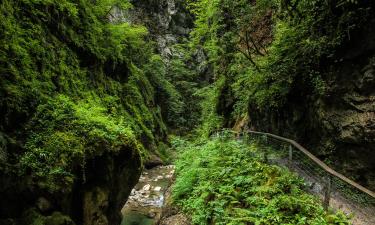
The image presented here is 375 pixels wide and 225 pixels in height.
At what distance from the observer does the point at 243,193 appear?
24.6ft

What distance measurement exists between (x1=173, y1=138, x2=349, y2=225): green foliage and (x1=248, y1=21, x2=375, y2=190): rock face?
152 cm

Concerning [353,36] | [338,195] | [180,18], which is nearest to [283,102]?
[353,36]

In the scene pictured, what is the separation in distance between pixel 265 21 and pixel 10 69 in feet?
40.5

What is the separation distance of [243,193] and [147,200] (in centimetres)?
1203

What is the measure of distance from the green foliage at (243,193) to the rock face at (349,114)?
4.98 ft

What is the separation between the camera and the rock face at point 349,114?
7395mm

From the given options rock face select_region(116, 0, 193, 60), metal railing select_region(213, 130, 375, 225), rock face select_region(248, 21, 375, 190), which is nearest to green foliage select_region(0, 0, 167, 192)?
metal railing select_region(213, 130, 375, 225)

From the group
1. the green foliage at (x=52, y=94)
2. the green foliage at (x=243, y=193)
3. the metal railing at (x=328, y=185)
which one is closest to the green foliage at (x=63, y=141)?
the green foliage at (x=52, y=94)

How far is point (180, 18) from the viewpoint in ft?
161

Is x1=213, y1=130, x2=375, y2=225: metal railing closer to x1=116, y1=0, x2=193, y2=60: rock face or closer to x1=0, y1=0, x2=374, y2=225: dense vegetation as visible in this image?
x1=0, y1=0, x2=374, y2=225: dense vegetation

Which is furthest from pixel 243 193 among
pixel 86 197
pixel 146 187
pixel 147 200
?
pixel 146 187

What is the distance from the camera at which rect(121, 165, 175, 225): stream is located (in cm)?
1580

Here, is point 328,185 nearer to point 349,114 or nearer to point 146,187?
point 349,114

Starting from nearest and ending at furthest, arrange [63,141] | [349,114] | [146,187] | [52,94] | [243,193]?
[243,193]
[349,114]
[63,141]
[52,94]
[146,187]
